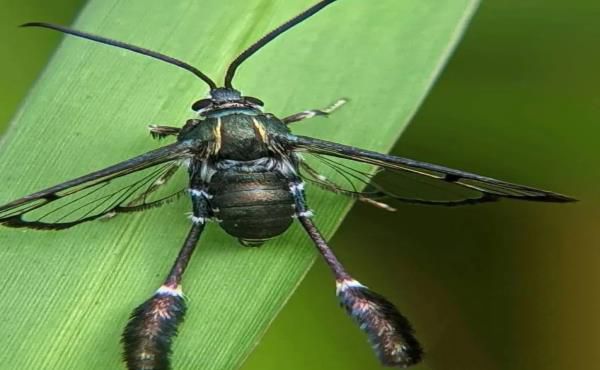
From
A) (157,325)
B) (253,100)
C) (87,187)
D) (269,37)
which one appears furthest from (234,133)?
(157,325)

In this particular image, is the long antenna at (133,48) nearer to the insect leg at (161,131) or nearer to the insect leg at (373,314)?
the insect leg at (161,131)

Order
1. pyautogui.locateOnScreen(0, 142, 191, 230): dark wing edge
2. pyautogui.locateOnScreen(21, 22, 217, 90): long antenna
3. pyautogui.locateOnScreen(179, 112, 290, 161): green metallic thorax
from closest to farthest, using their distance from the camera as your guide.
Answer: pyautogui.locateOnScreen(0, 142, 191, 230): dark wing edge
pyautogui.locateOnScreen(21, 22, 217, 90): long antenna
pyautogui.locateOnScreen(179, 112, 290, 161): green metallic thorax

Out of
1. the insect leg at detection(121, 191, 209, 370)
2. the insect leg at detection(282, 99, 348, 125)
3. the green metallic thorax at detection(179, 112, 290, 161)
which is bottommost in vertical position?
the insect leg at detection(121, 191, 209, 370)

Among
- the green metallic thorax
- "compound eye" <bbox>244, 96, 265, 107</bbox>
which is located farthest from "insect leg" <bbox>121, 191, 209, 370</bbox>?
"compound eye" <bbox>244, 96, 265, 107</bbox>

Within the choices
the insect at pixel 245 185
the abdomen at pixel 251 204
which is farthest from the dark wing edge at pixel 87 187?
the abdomen at pixel 251 204

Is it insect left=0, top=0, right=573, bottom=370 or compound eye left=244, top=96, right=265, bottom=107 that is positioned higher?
compound eye left=244, top=96, right=265, bottom=107

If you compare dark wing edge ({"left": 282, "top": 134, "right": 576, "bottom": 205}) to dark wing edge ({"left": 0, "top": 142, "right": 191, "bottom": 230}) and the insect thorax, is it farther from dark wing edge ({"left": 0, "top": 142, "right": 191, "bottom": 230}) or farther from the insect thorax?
dark wing edge ({"left": 0, "top": 142, "right": 191, "bottom": 230})
